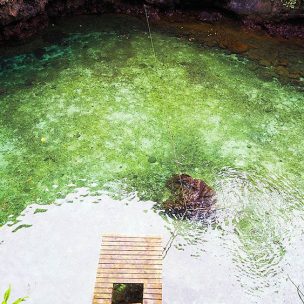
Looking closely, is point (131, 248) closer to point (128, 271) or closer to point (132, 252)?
point (132, 252)

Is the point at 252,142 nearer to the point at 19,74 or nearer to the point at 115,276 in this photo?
the point at 115,276

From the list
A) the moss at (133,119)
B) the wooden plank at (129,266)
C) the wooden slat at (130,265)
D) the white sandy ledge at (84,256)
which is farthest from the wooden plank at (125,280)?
the moss at (133,119)

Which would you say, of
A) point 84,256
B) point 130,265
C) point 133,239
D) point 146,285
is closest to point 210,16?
point 133,239

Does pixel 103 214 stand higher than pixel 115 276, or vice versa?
pixel 103 214

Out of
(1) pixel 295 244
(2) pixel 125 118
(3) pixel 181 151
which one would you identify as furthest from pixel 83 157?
(1) pixel 295 244

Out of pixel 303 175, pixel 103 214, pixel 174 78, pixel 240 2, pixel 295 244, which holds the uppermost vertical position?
pixel 240 2

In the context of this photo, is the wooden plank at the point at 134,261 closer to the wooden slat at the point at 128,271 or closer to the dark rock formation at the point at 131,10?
the wooden slat at the point at 128,271
